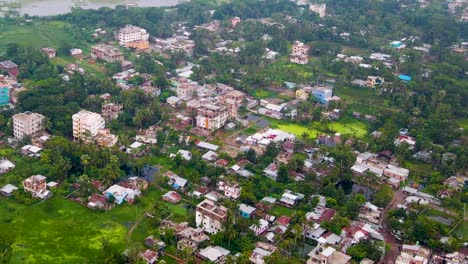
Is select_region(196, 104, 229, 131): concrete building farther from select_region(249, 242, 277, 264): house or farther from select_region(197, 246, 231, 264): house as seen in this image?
select_region(197, 246, 231, 264): house

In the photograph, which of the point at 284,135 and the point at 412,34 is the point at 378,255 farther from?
the point at 412,34

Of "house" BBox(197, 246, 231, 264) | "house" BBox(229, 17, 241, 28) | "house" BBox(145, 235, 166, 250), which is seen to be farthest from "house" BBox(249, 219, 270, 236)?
"house" BBox(229, 17, 241, 28)

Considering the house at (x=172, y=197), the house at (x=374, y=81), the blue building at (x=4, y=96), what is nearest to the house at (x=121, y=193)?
the house at (x=172, y=197)

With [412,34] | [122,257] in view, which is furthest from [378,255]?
[412,34]

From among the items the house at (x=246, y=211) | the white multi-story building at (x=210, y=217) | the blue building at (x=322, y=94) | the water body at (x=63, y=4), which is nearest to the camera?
the white multi-story building at (x=210, y=217)

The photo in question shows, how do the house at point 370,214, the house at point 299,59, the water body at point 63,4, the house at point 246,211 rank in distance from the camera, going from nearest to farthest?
the house at point 246,211 < the house at point 370,214 < the house at point 299,59 < the water body at point 63,4

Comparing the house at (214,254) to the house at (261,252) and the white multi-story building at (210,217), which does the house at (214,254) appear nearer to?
the house at (261,252)
